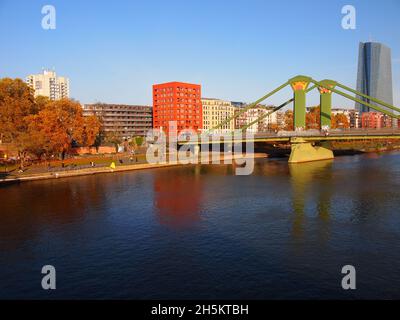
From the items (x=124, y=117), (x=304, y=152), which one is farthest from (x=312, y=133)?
(x=124, y=117)

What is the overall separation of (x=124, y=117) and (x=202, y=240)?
12280cm

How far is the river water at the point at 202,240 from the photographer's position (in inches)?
704

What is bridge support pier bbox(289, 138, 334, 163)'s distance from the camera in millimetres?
73875

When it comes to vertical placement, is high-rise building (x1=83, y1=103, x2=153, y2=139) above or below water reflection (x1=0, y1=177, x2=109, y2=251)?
above

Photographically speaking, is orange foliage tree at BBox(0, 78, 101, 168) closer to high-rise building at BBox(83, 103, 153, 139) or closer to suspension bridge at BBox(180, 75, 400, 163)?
suspension bridge at BBox(180, 75, 400, 163)

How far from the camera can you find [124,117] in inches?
5595

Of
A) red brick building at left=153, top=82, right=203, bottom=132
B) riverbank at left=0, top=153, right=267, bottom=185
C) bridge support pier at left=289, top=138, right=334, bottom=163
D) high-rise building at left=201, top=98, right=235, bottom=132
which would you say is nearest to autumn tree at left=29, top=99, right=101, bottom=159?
riverbank at left=0, top=153, right=267, bottom=185

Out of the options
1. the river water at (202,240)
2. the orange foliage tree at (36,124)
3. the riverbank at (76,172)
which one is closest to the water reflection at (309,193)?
the river water at (202,240)

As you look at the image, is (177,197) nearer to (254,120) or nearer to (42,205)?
(42,205)

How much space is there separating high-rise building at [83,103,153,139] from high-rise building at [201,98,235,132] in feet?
74.5

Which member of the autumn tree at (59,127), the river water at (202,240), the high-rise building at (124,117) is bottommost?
the river water at (202,240)

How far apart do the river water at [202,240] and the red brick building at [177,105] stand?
8182cm

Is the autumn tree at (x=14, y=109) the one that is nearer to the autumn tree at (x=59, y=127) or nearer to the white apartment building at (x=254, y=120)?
the autumn tree at (x=59, y=127)
